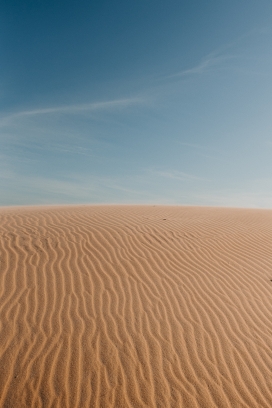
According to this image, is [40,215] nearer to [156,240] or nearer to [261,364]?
[156,240]

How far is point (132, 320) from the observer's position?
18.7 feet

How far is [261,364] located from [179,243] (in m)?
4.84

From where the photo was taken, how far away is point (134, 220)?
1189cm

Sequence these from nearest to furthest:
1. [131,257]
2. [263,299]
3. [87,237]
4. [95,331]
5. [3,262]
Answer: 1. [95,331]
2. [263,299]
3. [3,262]
4. [131,257]
5. [87,237]

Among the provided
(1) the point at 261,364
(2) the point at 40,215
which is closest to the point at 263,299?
(1) the point at 261,364

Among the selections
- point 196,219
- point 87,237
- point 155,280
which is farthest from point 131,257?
point 196,219

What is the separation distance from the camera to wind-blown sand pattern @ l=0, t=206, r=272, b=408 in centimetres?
432

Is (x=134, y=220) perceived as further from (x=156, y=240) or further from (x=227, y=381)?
(x=227, y=381)

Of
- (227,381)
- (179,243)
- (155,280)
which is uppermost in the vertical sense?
(179,243)

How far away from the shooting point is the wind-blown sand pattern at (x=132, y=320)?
432 cm

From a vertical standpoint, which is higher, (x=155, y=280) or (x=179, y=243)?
(x=179, y=243)

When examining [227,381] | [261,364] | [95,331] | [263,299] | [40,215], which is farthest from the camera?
[40,215]

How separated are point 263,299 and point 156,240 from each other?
367 centimetres

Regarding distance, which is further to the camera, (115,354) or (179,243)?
(179,243)
